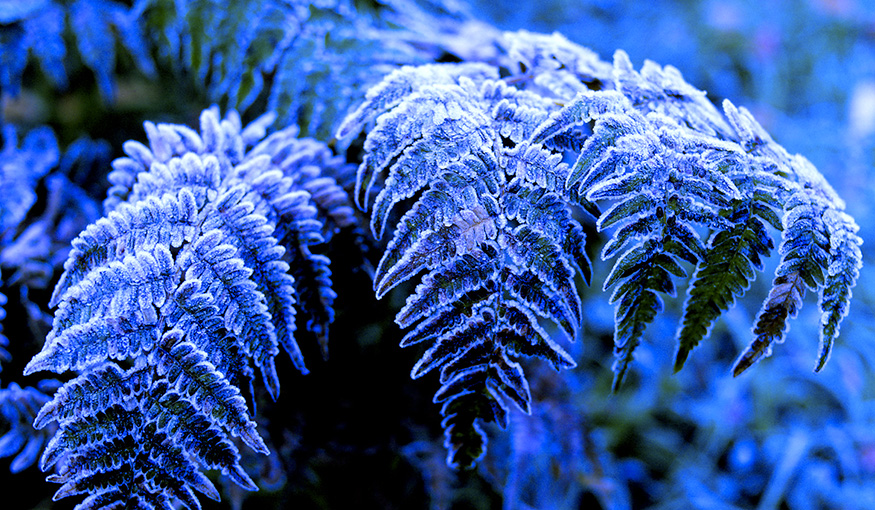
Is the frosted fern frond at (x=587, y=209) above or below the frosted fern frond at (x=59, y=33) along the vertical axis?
above

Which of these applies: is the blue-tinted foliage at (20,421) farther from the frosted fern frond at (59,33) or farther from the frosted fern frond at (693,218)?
the frosted fern frond at (693,218)

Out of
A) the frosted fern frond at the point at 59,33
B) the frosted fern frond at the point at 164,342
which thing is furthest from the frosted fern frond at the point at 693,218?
the frosted fern frond at the point at 59,33

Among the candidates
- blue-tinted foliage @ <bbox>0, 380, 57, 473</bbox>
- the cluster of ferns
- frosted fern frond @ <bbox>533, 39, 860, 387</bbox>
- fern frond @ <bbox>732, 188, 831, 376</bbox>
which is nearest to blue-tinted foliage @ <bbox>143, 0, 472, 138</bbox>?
the cluster of ferns

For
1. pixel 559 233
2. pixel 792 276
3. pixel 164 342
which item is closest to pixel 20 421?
pixel 164 342

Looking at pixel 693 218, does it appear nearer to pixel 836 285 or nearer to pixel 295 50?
pixel 836 285

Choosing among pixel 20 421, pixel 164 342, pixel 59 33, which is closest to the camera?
pixel 164 342

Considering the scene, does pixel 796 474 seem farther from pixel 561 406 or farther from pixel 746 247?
pixel 746 247

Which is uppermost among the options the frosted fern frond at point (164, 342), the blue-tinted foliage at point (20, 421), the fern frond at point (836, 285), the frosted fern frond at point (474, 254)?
the fern frond at point (836, 285)
